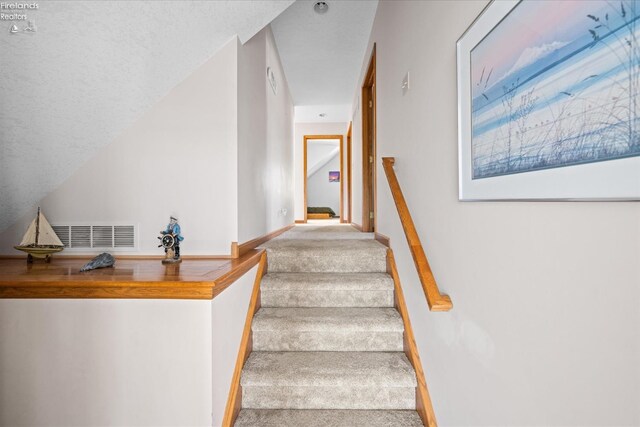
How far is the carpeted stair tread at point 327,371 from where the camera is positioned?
1.66 meters

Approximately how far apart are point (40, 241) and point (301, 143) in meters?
5.84

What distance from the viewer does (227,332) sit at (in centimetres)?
143

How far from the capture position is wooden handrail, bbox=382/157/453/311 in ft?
4.08

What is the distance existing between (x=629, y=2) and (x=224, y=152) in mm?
1787

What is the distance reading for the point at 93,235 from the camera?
1.92m

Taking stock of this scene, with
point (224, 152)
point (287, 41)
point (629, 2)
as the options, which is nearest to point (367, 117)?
point (287, 41)

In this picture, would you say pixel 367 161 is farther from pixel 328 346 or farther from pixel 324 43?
pixel 328 346

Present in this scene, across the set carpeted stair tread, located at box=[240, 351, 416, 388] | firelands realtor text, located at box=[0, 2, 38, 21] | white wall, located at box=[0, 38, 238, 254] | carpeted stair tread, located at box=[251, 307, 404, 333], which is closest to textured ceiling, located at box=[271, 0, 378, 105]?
white wall, located at box=[0, 38, 238, 254]

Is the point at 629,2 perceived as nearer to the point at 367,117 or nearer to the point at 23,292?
the point at 23,292

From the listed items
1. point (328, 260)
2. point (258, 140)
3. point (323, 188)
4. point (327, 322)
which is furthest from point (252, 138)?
point (323, 188)

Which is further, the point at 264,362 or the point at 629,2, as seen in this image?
the point at 264,362

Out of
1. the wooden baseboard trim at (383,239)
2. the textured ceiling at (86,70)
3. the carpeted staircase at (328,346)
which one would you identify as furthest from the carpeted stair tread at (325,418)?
the textured ceiling at (86,70)

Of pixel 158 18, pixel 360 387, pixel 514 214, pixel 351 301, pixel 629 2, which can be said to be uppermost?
pixel 158 18

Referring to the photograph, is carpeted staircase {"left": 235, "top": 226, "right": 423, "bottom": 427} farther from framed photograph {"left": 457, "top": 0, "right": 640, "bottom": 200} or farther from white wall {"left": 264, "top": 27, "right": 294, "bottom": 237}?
framed photograph {"left": 457, "top": 0, "right": 640, "bottom": 200}
